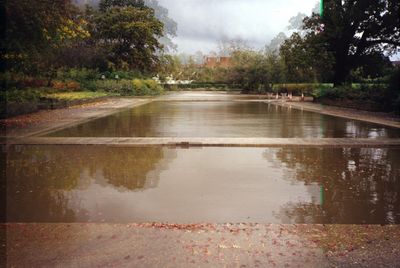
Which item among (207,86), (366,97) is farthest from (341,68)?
(207,86)

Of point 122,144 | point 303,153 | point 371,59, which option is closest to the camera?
point 303,153

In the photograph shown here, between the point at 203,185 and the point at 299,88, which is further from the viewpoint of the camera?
the point at 299,88

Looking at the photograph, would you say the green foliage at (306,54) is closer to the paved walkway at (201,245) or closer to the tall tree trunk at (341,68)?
the tall tree trunk at (341,68)

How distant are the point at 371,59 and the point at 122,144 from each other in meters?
28.5

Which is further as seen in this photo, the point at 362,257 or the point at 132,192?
the point at 132,192

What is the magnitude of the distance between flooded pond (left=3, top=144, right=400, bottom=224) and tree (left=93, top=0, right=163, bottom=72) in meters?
46.6

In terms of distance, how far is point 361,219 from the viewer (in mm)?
6320

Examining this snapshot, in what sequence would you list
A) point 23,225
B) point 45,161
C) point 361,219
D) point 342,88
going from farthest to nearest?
point 342,88
point 45,161
point 361,219
point 23,225

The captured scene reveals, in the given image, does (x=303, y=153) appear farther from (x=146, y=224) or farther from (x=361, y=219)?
(x=146, y=224)

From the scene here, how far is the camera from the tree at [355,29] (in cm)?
3077

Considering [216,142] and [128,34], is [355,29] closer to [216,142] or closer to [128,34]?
[216,142]

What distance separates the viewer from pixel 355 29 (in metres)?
33.2

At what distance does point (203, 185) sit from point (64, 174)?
10.6 feet

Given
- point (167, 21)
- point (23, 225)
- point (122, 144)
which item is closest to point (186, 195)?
point (23, 225)
